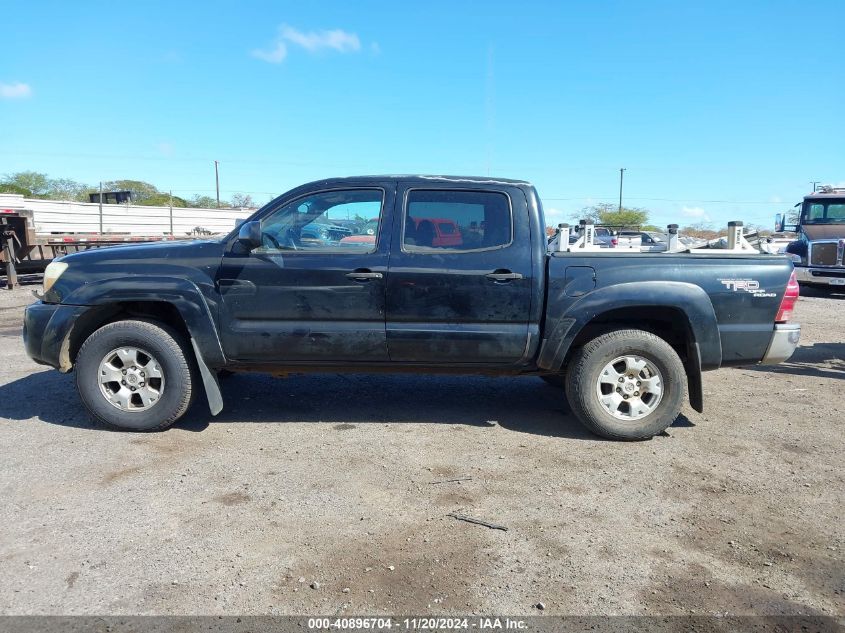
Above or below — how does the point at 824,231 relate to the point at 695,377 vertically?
above

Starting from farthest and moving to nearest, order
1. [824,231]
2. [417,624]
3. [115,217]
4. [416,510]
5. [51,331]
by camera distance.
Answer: [115,217] → [824,231] → [51,331] → [416,510] → [417,624]

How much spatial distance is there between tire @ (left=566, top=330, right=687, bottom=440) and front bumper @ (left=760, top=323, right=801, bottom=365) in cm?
68

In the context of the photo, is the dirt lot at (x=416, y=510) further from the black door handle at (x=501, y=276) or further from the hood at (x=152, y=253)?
the hood at (x=152, y=253)

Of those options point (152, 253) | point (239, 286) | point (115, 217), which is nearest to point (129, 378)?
point (152, 253)

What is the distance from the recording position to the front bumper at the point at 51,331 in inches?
179

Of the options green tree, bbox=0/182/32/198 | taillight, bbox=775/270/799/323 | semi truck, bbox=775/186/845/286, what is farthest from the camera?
green tree, bbox=0/182/32/198

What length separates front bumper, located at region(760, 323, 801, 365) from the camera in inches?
178

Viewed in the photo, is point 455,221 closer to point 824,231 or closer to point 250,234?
point 250,234

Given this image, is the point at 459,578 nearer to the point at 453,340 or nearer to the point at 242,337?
the point at 453,340

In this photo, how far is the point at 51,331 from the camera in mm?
4566

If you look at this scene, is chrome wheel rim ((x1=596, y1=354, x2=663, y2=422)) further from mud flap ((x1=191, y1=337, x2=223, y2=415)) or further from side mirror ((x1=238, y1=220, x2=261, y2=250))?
mud flap ((x1=191, y1=337, x2=223, y2=415))

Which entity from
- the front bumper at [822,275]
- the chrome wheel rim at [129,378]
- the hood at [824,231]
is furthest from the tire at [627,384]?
the hood at [824,231]

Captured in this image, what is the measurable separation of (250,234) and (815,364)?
6.42m

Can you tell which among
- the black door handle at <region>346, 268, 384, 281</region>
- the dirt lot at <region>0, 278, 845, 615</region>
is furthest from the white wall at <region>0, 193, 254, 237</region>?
the black door handle at <region>346, 268, 384, 281</region>
